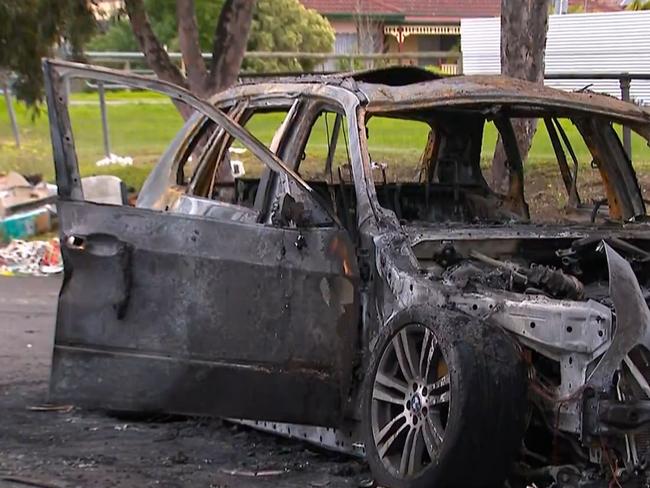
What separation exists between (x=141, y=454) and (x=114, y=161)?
44.3 feet

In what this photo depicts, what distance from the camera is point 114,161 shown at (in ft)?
63.0

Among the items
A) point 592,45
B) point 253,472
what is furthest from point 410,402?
point 592,45

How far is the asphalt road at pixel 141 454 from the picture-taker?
5.57 meters

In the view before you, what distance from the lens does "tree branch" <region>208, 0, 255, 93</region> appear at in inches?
589

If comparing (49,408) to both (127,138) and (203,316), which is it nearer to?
(203,316)

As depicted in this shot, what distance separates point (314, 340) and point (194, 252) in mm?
760

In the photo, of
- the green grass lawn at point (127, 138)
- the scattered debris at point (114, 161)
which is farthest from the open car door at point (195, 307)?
the scattered debris at point (114, 161)

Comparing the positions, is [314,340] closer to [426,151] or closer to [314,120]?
[314,120]

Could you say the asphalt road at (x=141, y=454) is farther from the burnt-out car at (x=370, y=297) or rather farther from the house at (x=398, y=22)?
the house at (x=398, y=22)

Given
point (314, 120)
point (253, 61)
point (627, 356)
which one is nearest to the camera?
point (627, 356)

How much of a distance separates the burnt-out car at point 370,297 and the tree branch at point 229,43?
780cm

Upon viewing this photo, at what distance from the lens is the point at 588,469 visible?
4.54 m

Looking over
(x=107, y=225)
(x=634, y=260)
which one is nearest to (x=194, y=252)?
(x=107, y=225)

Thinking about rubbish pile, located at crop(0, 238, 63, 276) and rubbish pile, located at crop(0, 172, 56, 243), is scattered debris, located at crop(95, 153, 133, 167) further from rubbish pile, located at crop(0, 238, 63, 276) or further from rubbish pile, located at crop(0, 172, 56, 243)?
rubbish pile, located at crop(0, 238, 63, 276)
